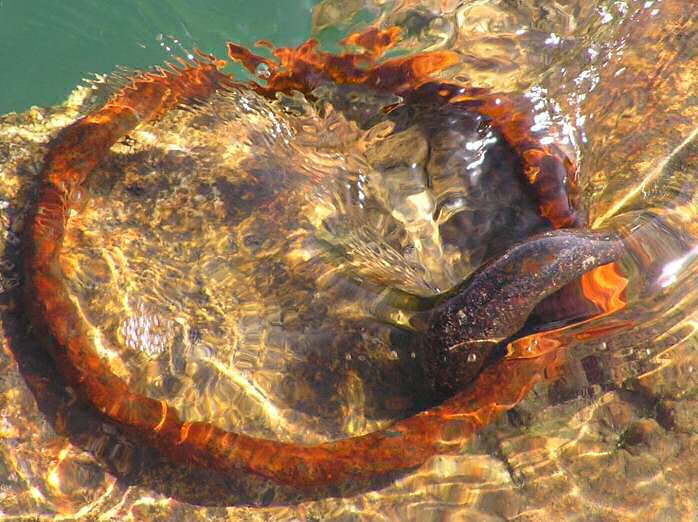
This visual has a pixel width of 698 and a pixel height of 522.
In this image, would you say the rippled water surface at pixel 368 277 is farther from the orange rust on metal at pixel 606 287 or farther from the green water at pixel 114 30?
the green water at pixel 114 30

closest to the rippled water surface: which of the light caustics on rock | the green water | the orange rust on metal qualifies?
the orange rust on metal

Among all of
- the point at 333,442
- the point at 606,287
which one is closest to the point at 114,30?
the point at 333,442

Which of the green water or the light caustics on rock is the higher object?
the green water

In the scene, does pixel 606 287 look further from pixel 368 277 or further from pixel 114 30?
pixel 114 30

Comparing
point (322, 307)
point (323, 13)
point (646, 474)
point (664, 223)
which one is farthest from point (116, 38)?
point (646, 474)

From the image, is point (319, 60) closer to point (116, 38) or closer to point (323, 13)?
point (323, 13)

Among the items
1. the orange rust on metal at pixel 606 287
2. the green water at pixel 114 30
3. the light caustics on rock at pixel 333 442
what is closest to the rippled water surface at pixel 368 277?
the orange rust on metal at pixel 606 287

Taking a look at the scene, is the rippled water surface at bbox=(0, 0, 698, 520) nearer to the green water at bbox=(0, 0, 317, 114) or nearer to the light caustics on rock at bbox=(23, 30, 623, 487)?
the light caustics on rock at bbox=(23, 30, 623, 487)
